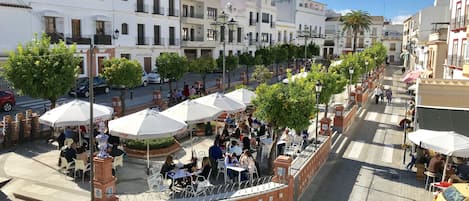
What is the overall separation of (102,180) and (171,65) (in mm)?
19194

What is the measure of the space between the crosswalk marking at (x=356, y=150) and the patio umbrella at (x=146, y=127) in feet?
26.2

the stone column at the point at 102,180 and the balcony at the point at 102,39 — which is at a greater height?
the balcony at the point at 102,39

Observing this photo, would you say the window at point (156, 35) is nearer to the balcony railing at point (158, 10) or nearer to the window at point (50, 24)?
the balcony railing at point (158, 10)

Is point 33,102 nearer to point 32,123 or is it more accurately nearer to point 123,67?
point 123,67

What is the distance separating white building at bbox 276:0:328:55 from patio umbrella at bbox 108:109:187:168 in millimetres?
58306

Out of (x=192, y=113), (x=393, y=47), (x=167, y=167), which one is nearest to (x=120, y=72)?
(x=192, y=113)

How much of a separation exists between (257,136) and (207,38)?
35.8 meters

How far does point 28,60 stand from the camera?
1686 centimetres

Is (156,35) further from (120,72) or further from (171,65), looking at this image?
(120,72)

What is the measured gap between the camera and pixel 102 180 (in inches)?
375

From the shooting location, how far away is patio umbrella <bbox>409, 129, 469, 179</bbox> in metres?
12.5

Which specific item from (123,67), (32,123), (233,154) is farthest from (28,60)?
(233,154)

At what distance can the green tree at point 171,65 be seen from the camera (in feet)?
92.4

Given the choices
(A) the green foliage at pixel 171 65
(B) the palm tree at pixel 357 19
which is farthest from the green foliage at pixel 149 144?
(B) the palm tree at pixel 357 19
